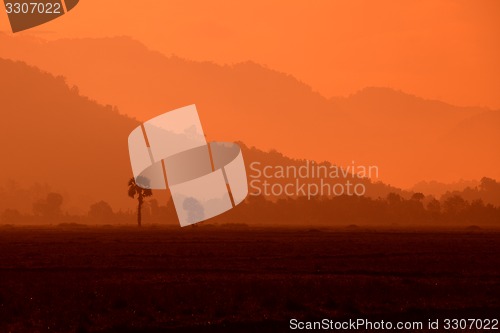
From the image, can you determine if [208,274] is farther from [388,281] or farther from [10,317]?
[10,317]

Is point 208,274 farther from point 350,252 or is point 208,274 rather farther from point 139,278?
point 350,252

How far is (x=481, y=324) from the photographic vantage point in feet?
104

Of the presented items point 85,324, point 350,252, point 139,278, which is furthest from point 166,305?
point 350,252

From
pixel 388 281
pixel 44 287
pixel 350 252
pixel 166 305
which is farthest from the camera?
pixel 350 252

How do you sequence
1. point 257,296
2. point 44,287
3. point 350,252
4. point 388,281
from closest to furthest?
1. point 257,296
2. point 44,287
3. point 388,281
4. point 350,252

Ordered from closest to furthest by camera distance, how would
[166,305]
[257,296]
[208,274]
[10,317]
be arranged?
1. [10,317]
2. [166,305]
3. [257,296]
4. [208,274]

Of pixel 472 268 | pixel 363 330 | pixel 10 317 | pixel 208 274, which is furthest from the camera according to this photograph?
pixel 472 268

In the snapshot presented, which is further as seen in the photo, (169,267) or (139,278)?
(169,267)

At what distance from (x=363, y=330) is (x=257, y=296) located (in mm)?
9812

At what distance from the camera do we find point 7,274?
52375 millimetres

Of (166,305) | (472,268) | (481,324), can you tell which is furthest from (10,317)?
(472,268)

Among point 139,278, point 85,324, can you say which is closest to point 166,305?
point 85,324

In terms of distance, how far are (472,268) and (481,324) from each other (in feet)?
88.1

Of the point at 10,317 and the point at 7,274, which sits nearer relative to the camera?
the point at 10,317
